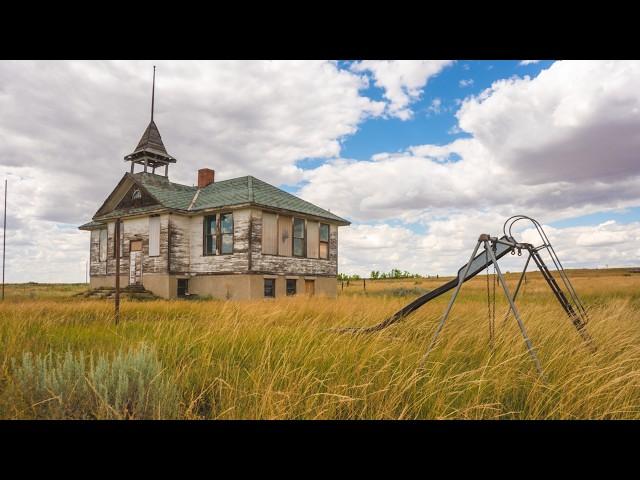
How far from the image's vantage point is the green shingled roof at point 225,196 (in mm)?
19797

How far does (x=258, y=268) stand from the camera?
18906mm

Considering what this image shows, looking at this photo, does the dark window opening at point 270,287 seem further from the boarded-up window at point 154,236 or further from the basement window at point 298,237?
the boarded-up window at point 154,236

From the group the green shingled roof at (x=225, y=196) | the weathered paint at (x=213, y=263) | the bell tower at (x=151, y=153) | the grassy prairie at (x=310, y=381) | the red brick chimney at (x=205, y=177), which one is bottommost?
the grassy prairie at (x=310, y=381)

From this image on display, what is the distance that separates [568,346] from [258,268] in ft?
48.2

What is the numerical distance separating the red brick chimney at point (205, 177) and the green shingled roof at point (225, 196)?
52 cm

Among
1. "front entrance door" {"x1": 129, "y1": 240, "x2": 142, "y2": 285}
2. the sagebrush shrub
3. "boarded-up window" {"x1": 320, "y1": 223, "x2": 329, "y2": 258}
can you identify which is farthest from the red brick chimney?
the sagebrush shrub

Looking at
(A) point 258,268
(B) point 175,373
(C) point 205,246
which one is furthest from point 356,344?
(C) point 205,246

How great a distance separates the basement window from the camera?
69.3ft

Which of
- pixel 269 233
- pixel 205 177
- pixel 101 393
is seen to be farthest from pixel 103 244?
pixel 101 393

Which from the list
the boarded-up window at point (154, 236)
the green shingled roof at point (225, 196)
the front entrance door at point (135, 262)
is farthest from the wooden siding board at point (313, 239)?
the front entrance door at point (135, 262)

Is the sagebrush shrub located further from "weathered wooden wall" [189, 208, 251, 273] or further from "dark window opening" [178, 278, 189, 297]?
"dark window opening" [178, 278, 189, 297]

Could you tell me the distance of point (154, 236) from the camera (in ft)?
67.7

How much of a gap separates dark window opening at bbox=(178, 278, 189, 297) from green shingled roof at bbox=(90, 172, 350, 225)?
11.6 feet
